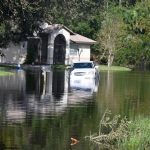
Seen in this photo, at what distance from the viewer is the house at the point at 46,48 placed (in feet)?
253

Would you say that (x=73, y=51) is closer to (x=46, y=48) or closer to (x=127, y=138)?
(x=46, y=48)

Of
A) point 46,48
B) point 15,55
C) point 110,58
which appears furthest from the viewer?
point 110,58

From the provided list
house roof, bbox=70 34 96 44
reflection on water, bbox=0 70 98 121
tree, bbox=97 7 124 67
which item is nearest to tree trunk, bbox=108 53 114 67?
tree, bbox=97 7 124 67

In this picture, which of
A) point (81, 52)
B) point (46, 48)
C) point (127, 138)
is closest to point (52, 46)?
point (46, 48)

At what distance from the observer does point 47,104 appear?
25.4m

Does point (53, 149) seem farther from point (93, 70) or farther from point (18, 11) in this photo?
point (93, 70)

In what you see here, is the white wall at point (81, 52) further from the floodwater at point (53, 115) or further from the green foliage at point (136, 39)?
the floodwater at point (53, 115)

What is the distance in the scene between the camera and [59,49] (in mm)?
83188

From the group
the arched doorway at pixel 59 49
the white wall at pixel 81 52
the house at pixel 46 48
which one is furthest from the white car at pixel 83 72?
the white wall at pixel 81 52

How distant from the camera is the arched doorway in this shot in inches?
3253

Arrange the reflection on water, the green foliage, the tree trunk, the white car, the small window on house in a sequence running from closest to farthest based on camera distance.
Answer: the reflection on water → the white car → the tree trunk → the small window on house → the green foliage

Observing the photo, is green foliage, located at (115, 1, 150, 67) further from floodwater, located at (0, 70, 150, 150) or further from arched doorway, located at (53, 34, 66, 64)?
floodwater, located at (0, 70, 150, 150)

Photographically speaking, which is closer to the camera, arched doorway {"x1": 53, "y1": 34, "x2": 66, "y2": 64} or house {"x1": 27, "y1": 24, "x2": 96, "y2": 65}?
house {"x1": 27, "y1": 24, "x2": 96, "y2": 65}

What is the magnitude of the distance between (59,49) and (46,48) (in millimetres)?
2164
